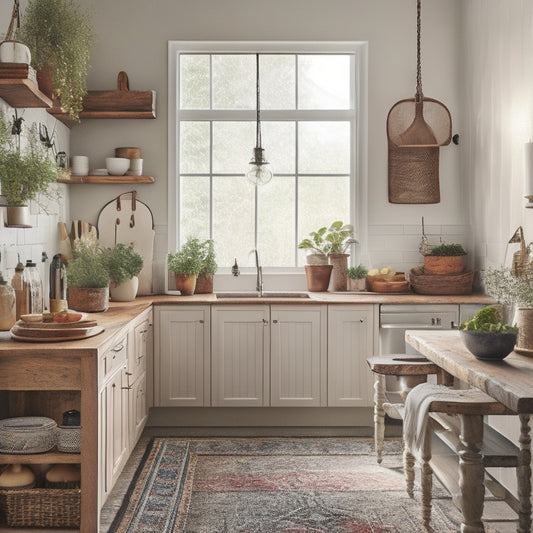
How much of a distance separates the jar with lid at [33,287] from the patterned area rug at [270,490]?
1.14m

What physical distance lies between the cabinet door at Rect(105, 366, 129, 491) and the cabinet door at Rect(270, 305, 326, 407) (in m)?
1.36

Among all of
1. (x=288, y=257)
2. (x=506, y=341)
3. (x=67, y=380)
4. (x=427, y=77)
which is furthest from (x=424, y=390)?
(x=427, y=77)

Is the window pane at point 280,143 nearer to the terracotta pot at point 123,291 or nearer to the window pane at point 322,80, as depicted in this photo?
the window pane at point 322,80

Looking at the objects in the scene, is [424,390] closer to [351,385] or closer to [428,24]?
[351,385]

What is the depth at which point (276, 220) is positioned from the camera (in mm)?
5664

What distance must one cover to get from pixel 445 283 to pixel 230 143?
2079 millimetres

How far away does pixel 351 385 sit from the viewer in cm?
489

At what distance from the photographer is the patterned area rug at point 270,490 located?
332 centimetres

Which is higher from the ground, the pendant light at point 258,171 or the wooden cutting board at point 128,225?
the pendant light at point 258,171

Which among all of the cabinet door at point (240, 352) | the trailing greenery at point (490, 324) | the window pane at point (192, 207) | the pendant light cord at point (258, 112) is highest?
the pendant light cord at point (258, 112)

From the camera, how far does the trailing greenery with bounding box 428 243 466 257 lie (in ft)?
17.3

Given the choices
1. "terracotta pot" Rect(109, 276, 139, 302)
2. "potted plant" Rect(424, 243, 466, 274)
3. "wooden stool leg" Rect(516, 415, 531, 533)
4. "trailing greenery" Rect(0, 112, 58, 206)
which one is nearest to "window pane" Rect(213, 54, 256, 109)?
"terracotta pot" Rect(109, 276, 139, 302)

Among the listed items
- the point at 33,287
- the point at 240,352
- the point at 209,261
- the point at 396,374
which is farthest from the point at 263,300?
the point at 33,287

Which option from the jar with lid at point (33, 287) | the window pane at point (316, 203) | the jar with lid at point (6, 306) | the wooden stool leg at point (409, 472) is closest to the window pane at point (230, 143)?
the window pane at point (316, 203)
